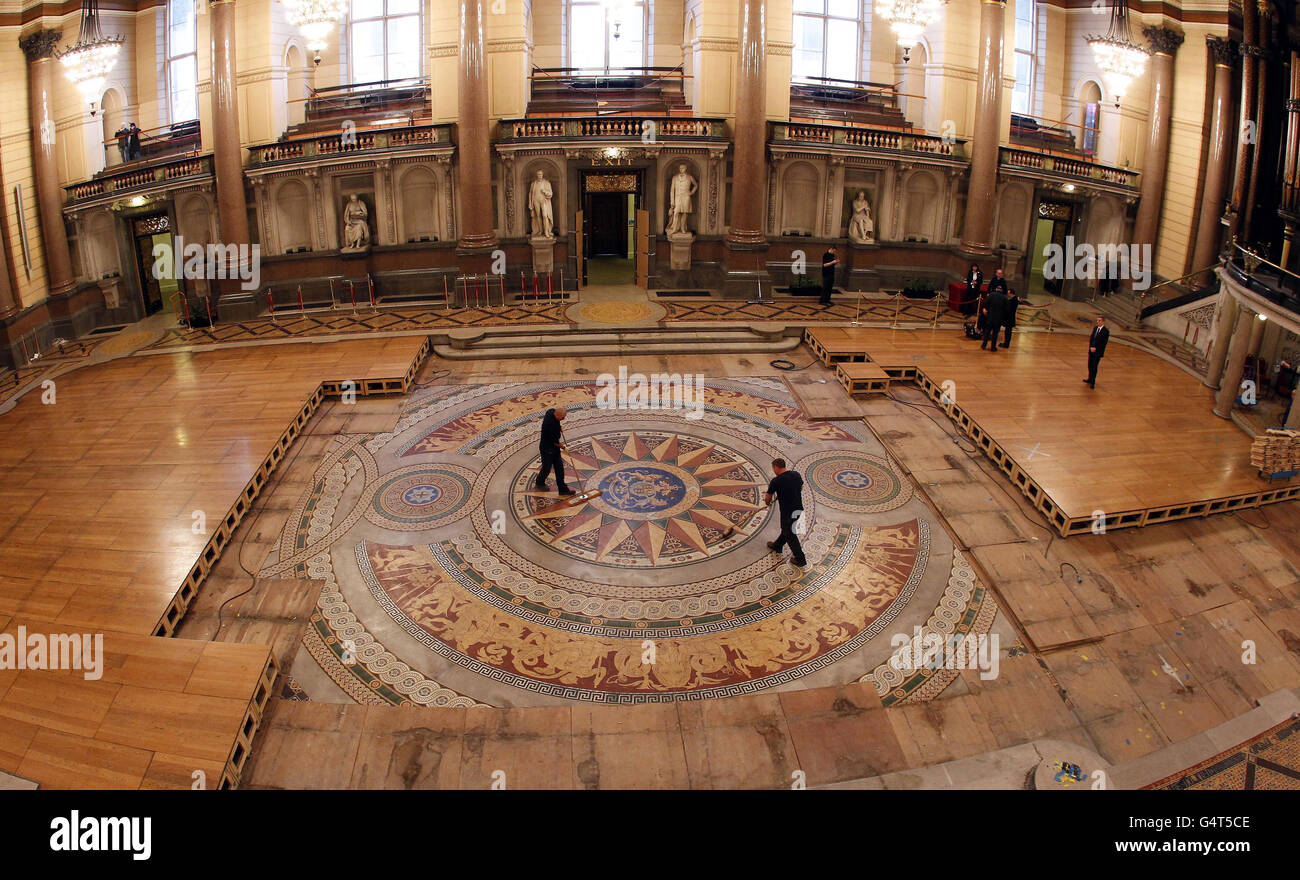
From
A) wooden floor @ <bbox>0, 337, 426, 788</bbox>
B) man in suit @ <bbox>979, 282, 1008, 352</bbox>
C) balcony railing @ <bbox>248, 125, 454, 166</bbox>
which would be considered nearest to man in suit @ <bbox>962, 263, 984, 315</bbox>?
man in suit @ <bbox>979, 282, 1008, 352</bbox>

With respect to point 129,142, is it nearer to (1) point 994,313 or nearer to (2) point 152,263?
(2) point 152,263

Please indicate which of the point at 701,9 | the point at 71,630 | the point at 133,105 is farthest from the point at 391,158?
the point at 71,630

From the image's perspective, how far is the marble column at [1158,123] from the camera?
19453 mm

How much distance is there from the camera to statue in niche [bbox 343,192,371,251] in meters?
18.3

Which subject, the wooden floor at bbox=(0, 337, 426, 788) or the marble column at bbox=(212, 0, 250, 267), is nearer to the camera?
the wooden floor at bbox=(0, 337, 426, 788)

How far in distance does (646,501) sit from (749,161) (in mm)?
11159

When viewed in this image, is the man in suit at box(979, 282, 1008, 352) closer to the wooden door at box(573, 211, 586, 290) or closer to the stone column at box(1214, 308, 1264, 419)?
the stone column at box(1214, 308, 1264, 419)

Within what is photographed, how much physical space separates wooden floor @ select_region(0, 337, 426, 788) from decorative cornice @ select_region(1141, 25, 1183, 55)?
19.2 m

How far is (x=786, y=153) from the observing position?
61.0 feet

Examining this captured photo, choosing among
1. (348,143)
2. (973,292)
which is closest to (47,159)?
(348,143)

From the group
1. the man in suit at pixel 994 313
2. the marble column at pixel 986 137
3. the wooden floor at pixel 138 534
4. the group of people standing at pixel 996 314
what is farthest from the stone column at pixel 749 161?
the wooden floor at pixel 138 534

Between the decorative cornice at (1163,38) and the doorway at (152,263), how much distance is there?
24.4 meters

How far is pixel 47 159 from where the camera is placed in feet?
58.5

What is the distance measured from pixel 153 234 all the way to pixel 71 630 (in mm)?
15557
